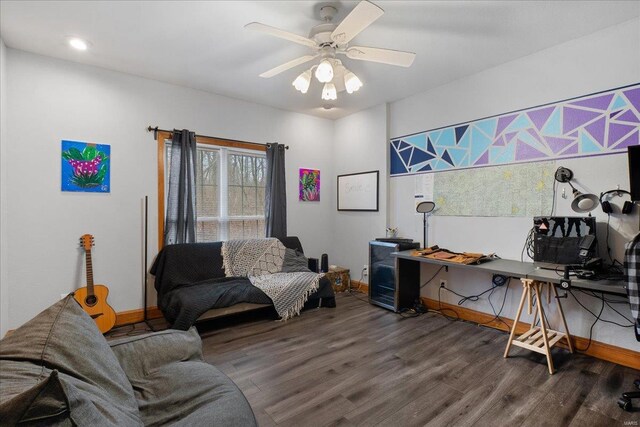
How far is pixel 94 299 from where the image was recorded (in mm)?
3066

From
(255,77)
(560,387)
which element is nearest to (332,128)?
(255,77)

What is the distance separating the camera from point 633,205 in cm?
240

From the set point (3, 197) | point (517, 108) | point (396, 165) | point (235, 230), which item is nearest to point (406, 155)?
point (396, 165)

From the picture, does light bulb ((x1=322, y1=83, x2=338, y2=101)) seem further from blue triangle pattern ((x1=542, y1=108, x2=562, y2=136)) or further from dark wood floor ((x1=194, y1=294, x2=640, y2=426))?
dark wood floor ((x1=194, y1=294, x2=640, y2=426))

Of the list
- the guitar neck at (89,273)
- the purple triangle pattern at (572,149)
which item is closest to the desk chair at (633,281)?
the purple triangle pattern at (572,149)

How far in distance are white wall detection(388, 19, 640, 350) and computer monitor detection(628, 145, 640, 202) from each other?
227 millimetres

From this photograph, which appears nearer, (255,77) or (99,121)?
(99,121)

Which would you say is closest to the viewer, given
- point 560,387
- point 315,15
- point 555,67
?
point 560,387

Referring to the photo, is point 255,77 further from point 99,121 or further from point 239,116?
point 99,121

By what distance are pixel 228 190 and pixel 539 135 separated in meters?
3.50

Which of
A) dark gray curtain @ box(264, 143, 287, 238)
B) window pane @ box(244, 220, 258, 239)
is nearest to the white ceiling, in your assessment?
dark gray curtain @ box(264, 143, 287, 238)

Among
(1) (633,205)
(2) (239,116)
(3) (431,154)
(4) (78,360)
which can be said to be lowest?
(4) (78,360)

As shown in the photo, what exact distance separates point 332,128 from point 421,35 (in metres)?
2.62

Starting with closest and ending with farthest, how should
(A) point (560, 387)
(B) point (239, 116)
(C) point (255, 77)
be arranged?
(A) point (560, 387) → (C) point (255, 77) → (B) point (239, 116)
